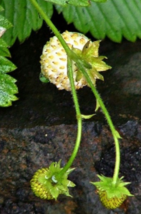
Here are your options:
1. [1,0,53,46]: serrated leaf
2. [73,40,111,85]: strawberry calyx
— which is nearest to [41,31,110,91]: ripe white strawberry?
[73,40,111,85]: strawberry calyx

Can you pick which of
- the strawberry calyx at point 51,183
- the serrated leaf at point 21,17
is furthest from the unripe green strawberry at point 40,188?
the serrated leaf at point 21,17

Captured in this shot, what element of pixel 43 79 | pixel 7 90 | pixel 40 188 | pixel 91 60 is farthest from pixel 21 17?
pixel 40 188

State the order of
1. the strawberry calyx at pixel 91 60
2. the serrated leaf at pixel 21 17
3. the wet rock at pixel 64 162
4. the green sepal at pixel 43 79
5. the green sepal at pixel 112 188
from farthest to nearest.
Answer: the serrated leaf at pixel 21 17 < the green sepal at pixel 43 79 < the wet rock at pixel 64 162 < the strawberry calyx at pixel 91 60 < the green sepal at pixel 112 188

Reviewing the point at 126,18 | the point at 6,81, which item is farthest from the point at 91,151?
the point at 126,18

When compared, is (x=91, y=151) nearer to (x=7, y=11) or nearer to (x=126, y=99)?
(x=126, y=99)

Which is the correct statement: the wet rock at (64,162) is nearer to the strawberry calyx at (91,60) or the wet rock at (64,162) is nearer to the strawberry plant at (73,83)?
the strawberry plant at (73,83)

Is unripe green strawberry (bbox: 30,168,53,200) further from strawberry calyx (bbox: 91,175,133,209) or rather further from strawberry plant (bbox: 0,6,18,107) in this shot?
strawberry plant (bbox: 0,6,18,107)

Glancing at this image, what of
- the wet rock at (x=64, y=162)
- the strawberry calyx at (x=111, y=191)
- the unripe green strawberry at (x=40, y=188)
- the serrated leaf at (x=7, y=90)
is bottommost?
the wet rock at (x=64, y=162)

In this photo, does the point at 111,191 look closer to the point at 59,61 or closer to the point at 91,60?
the point at 91,60
